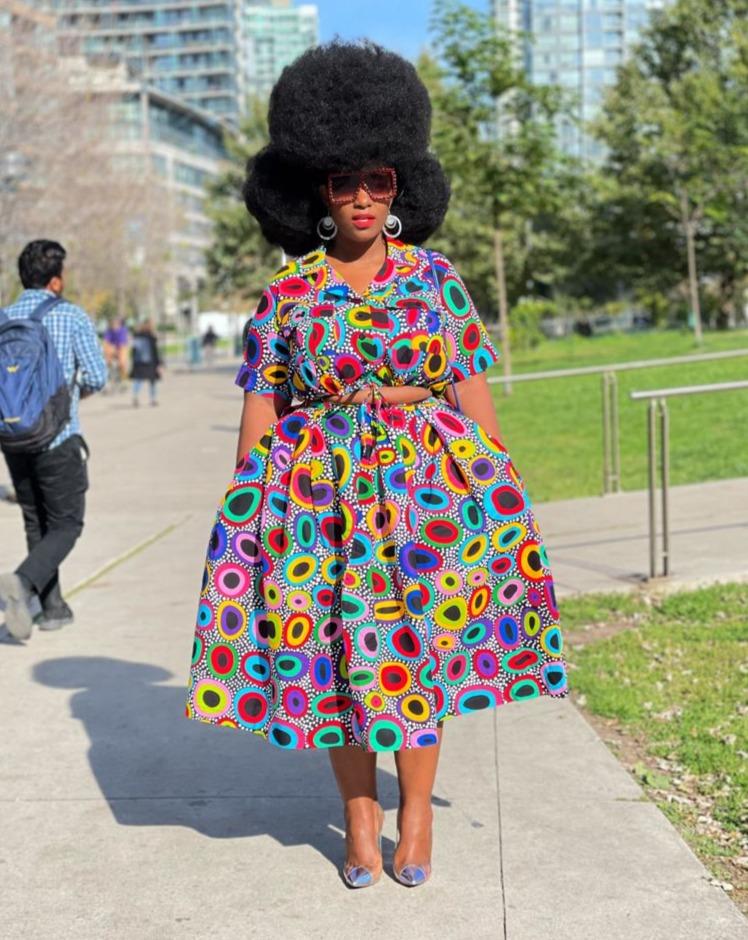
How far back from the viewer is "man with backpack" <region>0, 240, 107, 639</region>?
6309 mm

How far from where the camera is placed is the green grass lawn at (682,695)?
4.14m

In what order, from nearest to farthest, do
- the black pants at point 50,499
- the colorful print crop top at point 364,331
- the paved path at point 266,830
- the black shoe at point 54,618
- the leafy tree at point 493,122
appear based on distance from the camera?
the paved path at point 266,830, the colorful print crop top at point 364,331, the black pants at point 50,499, the black shoe at point 54,618, the leafy tree at point 493,122

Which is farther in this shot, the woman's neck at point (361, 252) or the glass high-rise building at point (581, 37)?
the glass high-rise building at point (581, 37)

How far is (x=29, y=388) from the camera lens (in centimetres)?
632

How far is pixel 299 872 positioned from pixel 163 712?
1.76 meters

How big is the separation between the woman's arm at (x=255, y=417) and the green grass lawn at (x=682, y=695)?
1.60m

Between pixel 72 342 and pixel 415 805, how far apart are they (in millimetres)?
3653

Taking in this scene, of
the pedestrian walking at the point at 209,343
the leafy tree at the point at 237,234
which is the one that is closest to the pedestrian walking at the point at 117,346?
the leafy tree at the point at 237,234

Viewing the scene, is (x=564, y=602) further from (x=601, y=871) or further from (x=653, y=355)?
(x=653, y=355)

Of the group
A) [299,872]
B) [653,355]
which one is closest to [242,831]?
[299,872]

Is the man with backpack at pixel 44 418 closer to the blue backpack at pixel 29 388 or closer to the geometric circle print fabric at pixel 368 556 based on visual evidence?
the blue backpack at pixel 29 388

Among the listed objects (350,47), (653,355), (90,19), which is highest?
(90,19)

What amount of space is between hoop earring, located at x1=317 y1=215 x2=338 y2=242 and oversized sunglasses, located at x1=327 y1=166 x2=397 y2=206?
0.06 metres

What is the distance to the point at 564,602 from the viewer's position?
7.07 meters
